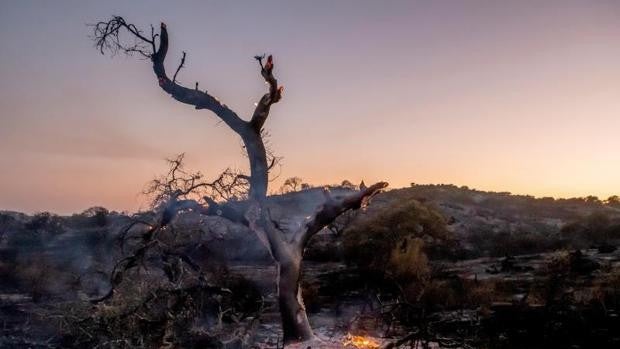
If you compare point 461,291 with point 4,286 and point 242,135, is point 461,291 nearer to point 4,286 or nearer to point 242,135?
point 242,135

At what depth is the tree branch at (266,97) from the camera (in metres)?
10.1

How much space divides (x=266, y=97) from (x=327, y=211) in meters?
2.68

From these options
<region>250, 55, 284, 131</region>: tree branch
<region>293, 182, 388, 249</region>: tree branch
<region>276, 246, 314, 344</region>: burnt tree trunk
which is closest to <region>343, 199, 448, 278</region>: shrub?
<region>293, 182, 388, 249</region>: tree branch

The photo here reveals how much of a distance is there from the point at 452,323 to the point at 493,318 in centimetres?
123

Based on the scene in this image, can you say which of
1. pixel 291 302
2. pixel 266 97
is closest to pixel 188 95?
pixel 266 97

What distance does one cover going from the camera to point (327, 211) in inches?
419

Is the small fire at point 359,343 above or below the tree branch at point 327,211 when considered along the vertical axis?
below

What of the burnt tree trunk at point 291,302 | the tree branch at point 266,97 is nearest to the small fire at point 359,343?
the burnt tree trunk at point 291,302

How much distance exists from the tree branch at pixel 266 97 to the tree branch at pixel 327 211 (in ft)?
6.70

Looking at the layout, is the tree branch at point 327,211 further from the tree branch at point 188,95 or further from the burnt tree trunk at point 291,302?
the tree branch at point 188,95

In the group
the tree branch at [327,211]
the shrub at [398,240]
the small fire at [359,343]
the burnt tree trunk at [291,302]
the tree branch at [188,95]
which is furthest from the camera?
the shrub at [398,240]

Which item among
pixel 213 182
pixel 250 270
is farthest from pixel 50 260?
pixel 213 182

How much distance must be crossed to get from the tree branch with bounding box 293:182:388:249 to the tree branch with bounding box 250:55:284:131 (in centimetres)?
204

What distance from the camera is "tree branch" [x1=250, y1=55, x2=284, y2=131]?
10.1 m
